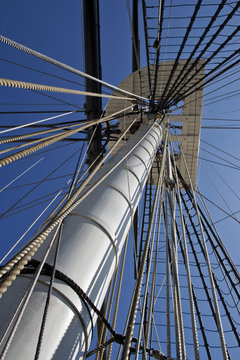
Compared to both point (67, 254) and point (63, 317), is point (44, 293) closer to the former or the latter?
point (63, 317)

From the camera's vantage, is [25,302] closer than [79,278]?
Yes

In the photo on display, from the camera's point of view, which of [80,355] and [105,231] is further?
[105,231]

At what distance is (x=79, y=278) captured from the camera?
137cm

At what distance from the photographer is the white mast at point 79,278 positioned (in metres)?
1.09

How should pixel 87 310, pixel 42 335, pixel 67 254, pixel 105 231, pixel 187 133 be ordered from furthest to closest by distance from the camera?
pixel 187 133 < pixel 105 231 < pixel 67 254 < pixel 87 310 < pixel 42 335

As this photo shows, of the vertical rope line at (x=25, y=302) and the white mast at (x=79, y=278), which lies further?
the white mast at (x=79, y=278)

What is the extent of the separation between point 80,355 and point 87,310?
167 mm

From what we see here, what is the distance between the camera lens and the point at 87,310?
1.33 meters

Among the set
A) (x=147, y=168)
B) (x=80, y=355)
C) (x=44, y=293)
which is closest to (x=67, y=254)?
(x=44, y=293)

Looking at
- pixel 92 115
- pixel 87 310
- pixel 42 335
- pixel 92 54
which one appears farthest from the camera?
pixel 92 115

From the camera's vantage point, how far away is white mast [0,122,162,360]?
42.9 inches

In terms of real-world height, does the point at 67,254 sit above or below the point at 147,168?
below

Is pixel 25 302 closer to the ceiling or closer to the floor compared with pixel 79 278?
closer to the floor

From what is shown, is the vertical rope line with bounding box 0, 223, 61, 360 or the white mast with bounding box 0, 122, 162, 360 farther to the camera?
the white mast with bounding box 0, 122, 162, 360
